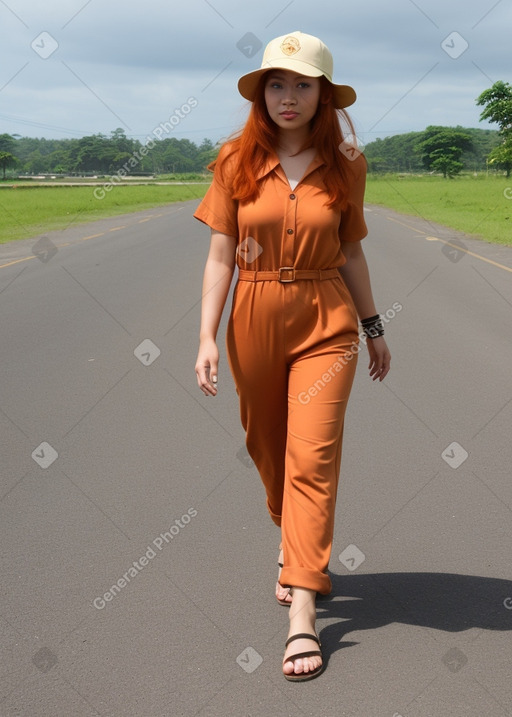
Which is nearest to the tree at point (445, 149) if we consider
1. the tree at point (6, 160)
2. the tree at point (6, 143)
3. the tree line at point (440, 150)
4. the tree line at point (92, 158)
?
the tree line at point (440, 150)

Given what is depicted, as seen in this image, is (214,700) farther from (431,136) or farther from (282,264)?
(431,136)

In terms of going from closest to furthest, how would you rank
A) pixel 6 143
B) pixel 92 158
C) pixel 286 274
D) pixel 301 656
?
pixel 301 656, pixel 286 274, pixel 92 158, pixel 6 143

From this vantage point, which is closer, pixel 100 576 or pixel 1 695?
pixel 1 695

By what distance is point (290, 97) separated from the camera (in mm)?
3416

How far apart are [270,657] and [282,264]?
1.28 metres

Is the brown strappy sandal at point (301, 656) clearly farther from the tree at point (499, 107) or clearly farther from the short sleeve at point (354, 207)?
the tree at point (499, 107)

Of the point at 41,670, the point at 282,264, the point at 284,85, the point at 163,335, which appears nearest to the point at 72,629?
the point at 41,670

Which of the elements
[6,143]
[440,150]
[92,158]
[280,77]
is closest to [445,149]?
[440,150]

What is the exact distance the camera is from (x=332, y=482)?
349 cm

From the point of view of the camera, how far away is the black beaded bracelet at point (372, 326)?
13.1 ft

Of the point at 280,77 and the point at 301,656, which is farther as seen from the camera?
the point at 280,77

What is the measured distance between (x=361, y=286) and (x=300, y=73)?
0.85 m

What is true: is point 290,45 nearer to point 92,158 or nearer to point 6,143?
point 92,158
